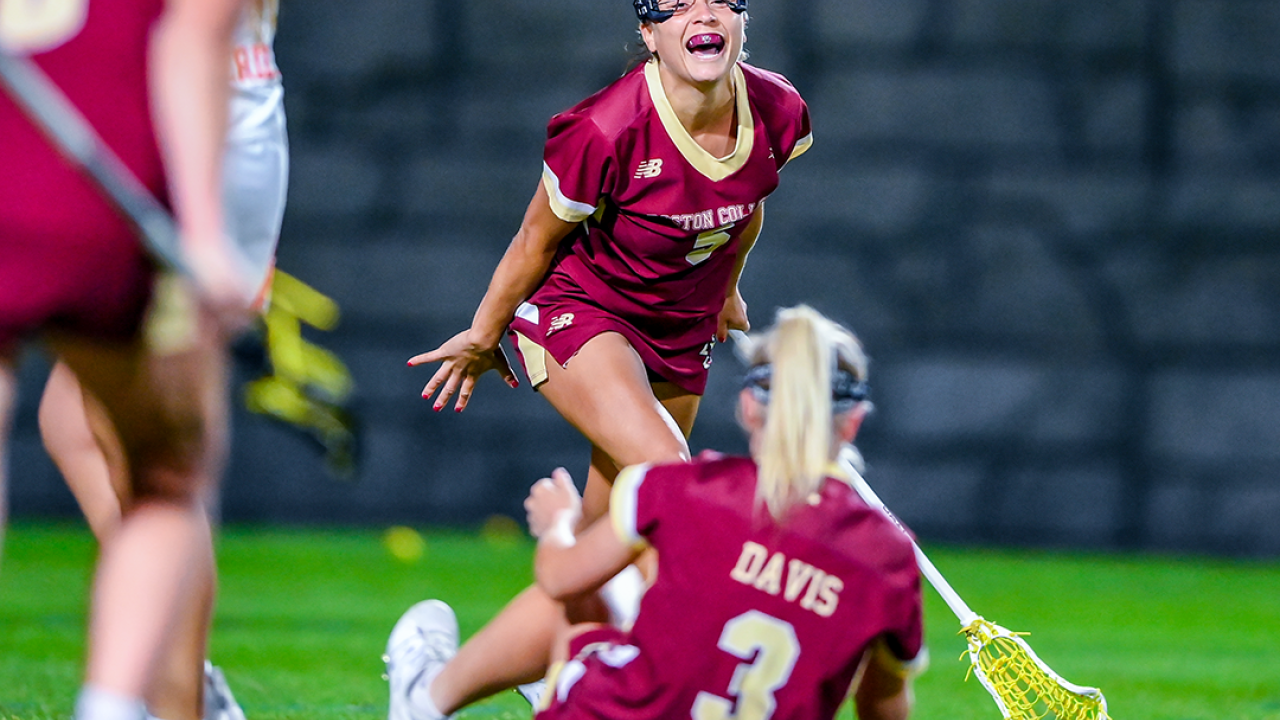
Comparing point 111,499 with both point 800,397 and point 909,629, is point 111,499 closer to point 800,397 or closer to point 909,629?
point 800,397

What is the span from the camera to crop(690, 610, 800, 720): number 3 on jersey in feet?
6.16

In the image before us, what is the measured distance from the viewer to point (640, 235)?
2879 mm

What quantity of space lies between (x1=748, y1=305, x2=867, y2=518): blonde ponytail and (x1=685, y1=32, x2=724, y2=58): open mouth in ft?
3.15

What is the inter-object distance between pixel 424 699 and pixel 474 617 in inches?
87.3

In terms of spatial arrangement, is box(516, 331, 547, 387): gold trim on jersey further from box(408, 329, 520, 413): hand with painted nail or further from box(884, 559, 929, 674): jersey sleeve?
box(884, 559, 929, 674): jersey sleeve

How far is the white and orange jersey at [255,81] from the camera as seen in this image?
2.30 m

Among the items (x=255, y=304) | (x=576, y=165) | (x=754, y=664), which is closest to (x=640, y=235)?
(x=576, y=165)

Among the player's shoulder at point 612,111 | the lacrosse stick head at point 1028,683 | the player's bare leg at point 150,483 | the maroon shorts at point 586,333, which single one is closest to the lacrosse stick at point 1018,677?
the lacrosse stick head at point 1028,683

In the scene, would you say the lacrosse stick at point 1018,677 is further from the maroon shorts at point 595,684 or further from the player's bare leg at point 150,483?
the player's bare leg at point 150,483

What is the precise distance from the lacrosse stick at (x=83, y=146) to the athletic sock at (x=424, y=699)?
1.08 m

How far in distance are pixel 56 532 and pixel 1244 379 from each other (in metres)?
4.80

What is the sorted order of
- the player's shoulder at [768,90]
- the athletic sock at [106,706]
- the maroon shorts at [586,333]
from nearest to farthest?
the athletic sock at [106,706]
the maroon shorts at [586,333]
the player's shoulder at [768,90]

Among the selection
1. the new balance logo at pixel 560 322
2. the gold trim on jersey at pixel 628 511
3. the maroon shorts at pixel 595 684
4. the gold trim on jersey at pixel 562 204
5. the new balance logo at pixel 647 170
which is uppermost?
the new balance logo at pixel 647 170

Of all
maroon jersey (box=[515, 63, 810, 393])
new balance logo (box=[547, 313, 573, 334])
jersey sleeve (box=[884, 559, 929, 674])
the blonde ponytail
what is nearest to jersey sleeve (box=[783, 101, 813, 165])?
maroon jersey (box=[515, 63, 810, 393])
